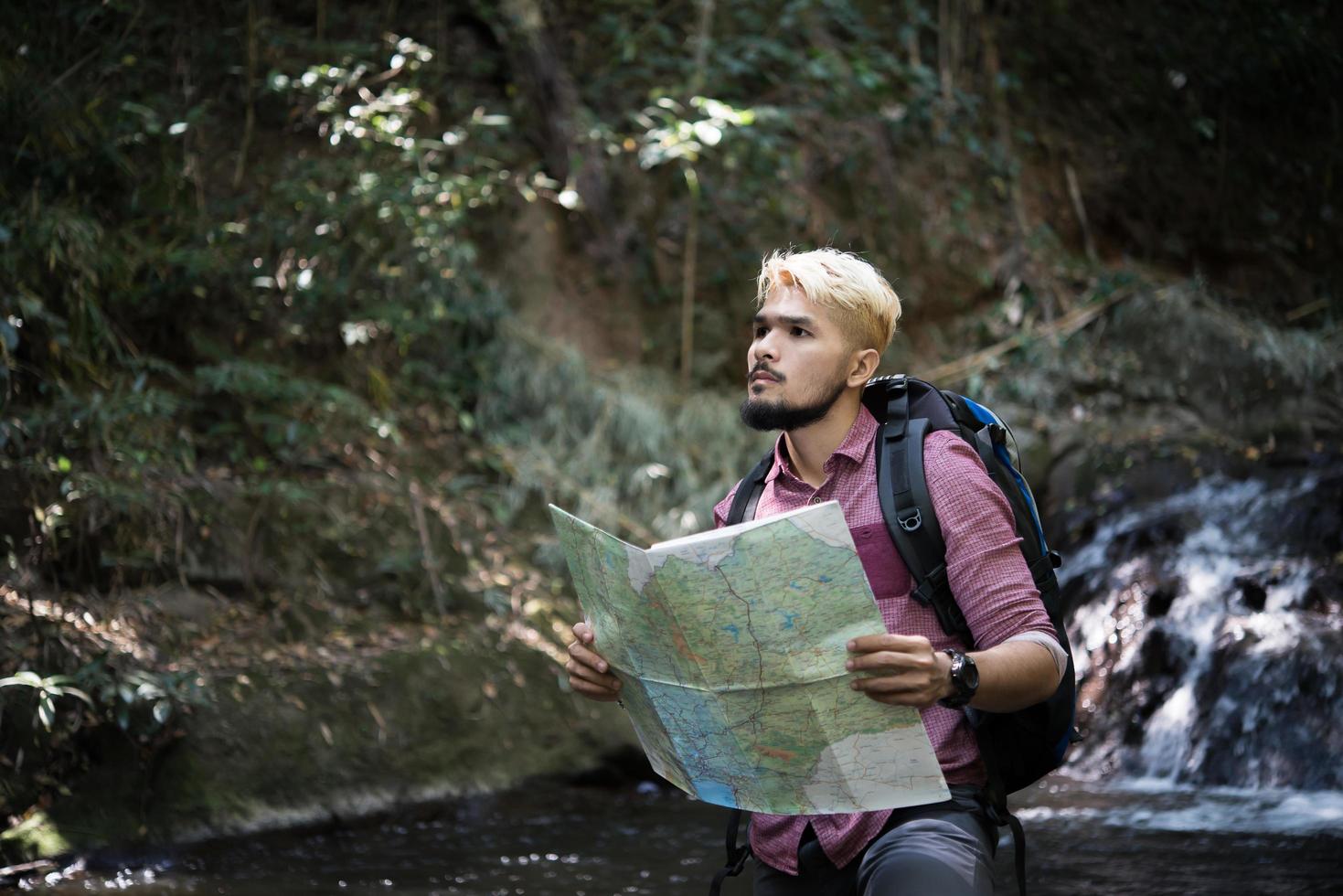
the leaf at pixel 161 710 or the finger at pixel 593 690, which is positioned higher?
the finger at pixel 593 690

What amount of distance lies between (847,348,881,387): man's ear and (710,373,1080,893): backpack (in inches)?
3.6

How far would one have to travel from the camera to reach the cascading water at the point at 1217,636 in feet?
17.4

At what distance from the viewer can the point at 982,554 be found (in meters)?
2.11

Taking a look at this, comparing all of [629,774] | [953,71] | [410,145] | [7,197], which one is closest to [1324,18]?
[953,71]

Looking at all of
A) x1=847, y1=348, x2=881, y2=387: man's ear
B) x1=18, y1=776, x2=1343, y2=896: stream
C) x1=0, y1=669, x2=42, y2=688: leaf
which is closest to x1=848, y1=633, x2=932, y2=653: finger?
x1=847, y1=348, x2=881, y2=387: man's ear

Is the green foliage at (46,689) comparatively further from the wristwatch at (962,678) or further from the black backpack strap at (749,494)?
the wristwatch at (962,678)

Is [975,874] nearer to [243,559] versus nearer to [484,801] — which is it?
[484,801]

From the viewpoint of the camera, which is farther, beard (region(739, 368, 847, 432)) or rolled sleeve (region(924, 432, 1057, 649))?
beard (region(739, 368, 847, 432))

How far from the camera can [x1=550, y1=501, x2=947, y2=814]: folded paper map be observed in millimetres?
1890

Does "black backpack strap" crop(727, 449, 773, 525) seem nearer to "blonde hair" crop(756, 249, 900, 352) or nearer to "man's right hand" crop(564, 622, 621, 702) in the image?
"blonde hair" crop(756, 249, 900, 352)

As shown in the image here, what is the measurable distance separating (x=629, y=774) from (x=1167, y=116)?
25.8 ft

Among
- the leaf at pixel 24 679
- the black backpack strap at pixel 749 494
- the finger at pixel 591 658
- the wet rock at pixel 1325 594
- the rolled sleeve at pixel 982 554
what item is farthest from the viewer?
the wet rock at pixel 1325 594

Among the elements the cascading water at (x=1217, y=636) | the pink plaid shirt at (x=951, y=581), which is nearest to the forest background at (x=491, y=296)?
the cascading water at (x=1217, y=636)

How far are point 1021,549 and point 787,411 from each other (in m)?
0.50
